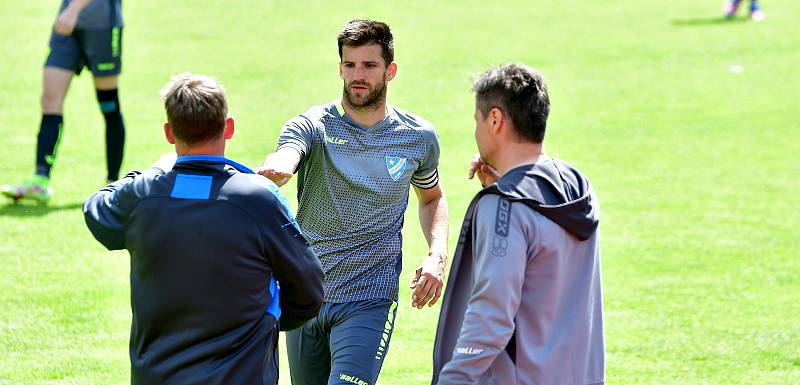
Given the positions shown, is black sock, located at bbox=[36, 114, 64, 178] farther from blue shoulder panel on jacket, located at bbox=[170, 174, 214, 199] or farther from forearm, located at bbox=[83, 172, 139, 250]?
blue shoulder panel on jacket, located at bbox=[170, 174, 214, 199]

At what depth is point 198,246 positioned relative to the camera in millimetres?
3984

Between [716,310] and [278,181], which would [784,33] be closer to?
[716,310]

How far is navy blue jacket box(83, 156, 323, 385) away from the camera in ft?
13.1

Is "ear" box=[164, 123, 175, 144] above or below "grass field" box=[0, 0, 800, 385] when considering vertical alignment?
above

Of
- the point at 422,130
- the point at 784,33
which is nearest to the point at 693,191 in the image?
the point at 422,130

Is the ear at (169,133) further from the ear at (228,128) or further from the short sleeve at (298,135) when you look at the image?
the short sleeve at (298,135)

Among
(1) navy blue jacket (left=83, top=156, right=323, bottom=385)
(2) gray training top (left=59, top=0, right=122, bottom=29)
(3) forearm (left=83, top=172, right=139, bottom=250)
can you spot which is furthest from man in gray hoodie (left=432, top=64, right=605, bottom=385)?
(2) gray training top (left=59, top=0, right=122, bottom=29)

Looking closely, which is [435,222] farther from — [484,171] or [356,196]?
[484,171]

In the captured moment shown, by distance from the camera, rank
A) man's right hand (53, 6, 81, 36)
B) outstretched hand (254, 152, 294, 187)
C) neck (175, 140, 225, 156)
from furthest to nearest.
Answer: man's right hand (53, 6, 81, 36)
outstretched hand (254, 152, 294, 187)
neck (175, 140, 225, 156)

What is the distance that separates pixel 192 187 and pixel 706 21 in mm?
21535

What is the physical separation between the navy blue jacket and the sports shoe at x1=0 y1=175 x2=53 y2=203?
7.14 m

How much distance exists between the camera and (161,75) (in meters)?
18.0

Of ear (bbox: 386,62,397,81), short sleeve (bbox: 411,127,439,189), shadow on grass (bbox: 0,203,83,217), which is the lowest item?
shadow on grass (bbox: 0,203,83,217)

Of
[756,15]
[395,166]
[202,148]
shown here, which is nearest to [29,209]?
[395,166]
